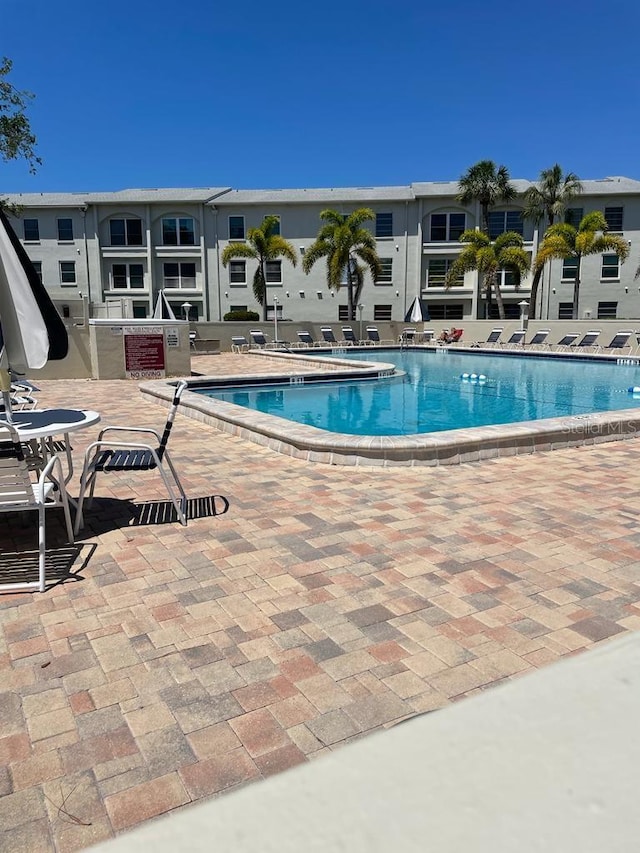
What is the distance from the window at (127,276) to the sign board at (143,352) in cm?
2298

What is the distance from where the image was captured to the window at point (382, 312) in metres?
36.8

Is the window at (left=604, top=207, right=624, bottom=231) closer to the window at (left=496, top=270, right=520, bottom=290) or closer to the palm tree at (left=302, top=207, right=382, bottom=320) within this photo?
the window at (left=496, top=270, right=520, bottom=290)

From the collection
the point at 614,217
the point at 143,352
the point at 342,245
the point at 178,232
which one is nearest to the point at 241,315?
the point at 342,245

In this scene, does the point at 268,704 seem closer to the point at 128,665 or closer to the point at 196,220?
the point at 128,665

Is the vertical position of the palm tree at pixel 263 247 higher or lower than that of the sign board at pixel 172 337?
higher

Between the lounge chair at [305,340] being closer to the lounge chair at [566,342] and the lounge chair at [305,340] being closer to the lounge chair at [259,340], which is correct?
the lounge chair at [259,340]

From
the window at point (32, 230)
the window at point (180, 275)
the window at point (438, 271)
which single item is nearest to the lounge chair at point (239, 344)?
Answer: the window at point (180, 275)

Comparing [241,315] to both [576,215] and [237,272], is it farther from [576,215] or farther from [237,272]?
[576,215]

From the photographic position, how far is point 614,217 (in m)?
35.1

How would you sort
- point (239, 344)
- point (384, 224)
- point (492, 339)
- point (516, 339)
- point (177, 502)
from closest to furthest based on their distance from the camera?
point (177, 502), point (239, 344), point (516, 339), point (492, 339), point (384, 224)

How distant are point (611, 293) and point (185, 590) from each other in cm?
3720

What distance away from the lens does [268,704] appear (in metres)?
2.56

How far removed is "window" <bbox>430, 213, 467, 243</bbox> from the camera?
36.4m

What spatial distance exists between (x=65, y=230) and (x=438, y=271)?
22.5m
